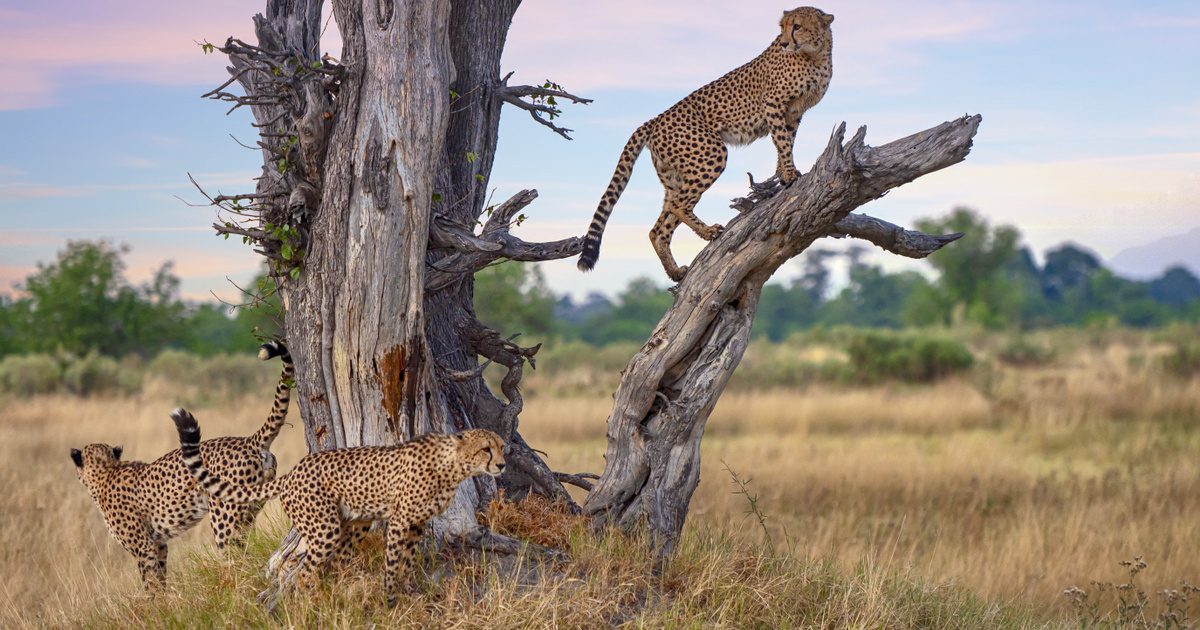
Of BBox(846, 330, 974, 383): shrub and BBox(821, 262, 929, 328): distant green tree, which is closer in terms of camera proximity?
BBox(846, 330, 974, 383): shrub

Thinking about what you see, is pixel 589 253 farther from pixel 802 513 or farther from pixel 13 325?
pixel 13 325

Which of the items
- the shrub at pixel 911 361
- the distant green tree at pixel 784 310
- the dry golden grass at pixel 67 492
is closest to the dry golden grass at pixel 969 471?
the shrub at pixel 911 361

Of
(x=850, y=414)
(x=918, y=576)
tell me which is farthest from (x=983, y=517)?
(x=850, y=414)

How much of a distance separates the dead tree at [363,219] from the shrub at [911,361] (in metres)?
16.8

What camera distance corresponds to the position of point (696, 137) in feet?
21.1

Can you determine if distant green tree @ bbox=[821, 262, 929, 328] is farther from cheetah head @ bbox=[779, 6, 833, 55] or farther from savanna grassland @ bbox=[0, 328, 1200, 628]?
cheetah head @ bbox=[779, 6, 833, 55]

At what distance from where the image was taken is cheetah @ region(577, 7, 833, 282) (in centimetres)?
639

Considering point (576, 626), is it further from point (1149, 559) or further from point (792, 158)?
point (1149, 559)

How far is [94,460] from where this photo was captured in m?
6.30

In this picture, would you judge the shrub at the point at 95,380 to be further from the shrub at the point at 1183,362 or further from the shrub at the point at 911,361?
the shrub at the point at 1183,362

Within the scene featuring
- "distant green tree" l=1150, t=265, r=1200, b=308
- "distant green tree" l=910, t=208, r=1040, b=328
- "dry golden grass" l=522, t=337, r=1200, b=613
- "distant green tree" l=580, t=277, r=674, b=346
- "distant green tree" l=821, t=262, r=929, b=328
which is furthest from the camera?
"distant green tree" l=1150, t=265, r=1200, b=308

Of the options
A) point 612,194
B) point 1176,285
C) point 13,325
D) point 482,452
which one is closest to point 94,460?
point 482,452

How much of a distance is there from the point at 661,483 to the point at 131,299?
24500 mm

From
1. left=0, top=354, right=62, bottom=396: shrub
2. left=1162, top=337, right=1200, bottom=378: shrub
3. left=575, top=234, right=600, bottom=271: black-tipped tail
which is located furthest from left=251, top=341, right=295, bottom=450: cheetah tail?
left=1162, top=337, right=1200, bottom=378: shrub
